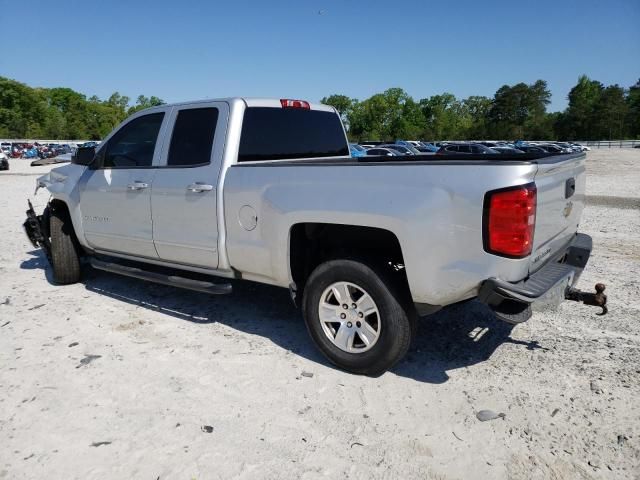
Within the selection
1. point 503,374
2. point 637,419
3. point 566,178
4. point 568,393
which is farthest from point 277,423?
point 566,178

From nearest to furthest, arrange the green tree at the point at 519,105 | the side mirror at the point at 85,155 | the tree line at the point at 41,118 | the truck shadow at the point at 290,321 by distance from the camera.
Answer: the truck shadow at the point at 290,321
the side mirror at the point at 85,155
the tree line at the point at 41,118
the green tree at the point at 519,105

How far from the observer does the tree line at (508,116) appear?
89562 millimetres

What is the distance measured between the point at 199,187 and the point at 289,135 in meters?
1.05

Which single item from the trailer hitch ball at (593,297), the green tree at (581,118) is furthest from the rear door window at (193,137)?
the green tree at (581,118)

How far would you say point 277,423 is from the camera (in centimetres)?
282

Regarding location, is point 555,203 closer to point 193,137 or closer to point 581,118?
point 193,137

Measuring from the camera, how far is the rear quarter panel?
8.83 ft

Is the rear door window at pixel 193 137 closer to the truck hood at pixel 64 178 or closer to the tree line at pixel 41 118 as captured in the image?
the truck hood at pixel 64 178

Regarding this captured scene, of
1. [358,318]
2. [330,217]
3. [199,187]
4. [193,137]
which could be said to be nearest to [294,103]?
[193,137]

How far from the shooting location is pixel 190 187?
3.96 metres

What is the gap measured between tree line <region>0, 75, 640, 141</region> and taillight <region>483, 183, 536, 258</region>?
101 metres

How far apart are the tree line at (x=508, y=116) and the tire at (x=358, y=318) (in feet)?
319

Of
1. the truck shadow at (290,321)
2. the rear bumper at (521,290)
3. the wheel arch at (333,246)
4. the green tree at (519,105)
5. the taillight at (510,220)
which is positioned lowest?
the truck shadow at (290,321)

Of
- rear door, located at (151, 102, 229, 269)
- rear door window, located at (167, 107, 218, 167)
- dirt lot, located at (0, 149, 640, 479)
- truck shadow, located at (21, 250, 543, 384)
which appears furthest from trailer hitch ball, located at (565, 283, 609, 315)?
rear door window, located at (167, 107, 218, 167)
